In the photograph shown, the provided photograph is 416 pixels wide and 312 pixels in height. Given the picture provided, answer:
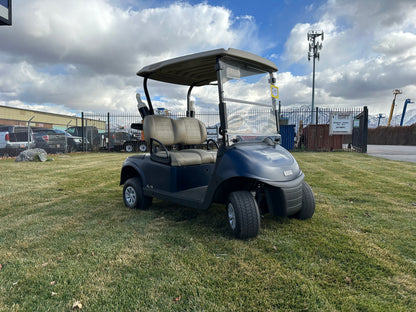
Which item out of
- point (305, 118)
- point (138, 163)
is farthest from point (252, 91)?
point (305, 118)

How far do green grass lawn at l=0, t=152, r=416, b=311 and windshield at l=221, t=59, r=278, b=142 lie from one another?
1146 mm

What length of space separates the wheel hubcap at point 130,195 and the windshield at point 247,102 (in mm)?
1929

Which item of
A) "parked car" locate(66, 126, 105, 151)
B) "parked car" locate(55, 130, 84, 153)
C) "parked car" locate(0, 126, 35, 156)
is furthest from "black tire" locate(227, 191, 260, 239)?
"parked car" locate(66, 126, 105, 151)

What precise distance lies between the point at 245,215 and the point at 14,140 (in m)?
13.7

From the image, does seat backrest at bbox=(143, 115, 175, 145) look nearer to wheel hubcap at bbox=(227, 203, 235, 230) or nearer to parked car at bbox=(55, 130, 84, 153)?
wheel hubcap at bbox=(227, 203, 235, 230)

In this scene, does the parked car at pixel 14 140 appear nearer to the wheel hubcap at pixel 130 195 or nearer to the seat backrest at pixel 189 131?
the wheel hubcap at pixel 130 195

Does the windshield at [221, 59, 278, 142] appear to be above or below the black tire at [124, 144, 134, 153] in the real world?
above

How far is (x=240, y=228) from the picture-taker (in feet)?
9.36

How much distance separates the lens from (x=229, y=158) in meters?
3.00

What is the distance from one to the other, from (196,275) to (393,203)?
11.9 feet

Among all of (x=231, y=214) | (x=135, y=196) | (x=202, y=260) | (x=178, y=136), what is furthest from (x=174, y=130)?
(x=202, y=260)

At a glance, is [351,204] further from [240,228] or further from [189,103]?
[189,103]

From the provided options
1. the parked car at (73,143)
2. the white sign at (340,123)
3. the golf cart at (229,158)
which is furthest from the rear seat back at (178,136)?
the white sign at (340,123)

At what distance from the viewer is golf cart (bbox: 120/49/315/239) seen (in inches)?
114
